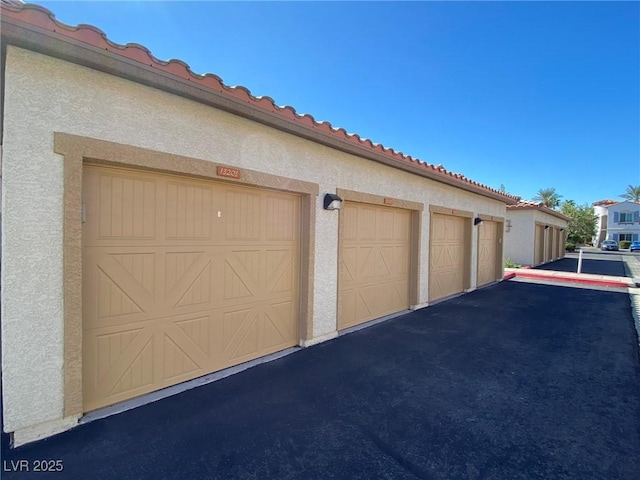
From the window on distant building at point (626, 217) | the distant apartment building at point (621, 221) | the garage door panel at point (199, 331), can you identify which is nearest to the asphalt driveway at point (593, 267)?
the garage door panel at point (199, 331)

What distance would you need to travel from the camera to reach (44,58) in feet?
9.57

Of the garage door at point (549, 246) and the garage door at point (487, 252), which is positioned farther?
the garage door at point (549, 246)

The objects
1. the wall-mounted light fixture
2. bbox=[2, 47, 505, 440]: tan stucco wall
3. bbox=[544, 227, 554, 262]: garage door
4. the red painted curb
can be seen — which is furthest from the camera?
bbox=[544, 227, 554, 262]: garage door

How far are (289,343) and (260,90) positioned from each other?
4.31 m

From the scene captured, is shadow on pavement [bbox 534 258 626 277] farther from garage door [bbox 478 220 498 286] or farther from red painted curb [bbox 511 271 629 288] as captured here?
garage door [bbox 478 220 498 286]

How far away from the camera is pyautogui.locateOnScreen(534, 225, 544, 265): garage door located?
21.3m

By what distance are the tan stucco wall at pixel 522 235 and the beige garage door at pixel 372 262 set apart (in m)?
15.2

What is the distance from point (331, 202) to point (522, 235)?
787 inches

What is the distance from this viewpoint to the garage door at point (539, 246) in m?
21.3

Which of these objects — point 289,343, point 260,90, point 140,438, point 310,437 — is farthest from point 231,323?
point 260,90

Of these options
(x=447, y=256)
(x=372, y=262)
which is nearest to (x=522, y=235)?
(x=447, y=256)

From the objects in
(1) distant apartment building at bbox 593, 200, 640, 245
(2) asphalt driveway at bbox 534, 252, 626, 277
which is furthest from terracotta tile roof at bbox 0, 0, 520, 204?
(1) distant apartment building at bbox 593, 200, 640, 245

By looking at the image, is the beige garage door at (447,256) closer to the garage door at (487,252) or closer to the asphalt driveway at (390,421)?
the garage door at (487,252)

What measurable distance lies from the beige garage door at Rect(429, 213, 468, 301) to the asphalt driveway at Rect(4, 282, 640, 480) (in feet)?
12.1
